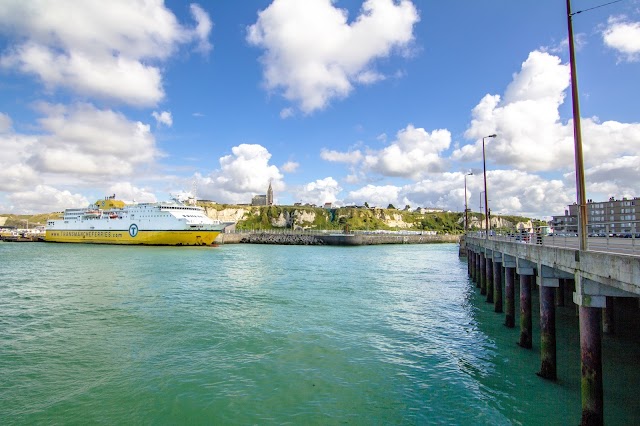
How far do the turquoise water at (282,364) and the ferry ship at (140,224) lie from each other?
68.3m

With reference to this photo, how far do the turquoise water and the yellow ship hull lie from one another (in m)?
68.5

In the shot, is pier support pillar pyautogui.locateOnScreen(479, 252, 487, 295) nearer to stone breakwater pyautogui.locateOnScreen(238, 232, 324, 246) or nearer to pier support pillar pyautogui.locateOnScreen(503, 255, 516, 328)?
pier support pillar pyautogui.locateOnScreen(503, 255, 516, 328)

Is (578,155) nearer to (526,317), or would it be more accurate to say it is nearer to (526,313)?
(526,313)

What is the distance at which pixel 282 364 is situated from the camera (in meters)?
14.7

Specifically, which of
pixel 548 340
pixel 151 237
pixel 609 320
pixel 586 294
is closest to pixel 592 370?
pixel 586 294

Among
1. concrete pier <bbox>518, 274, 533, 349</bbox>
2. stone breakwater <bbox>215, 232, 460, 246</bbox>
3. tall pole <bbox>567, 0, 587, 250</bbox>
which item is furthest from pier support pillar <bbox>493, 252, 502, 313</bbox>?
stone breakwater <bbox>215, 232, 460, 246</bbox>

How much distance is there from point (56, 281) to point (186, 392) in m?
31.5

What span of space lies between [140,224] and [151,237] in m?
4.76

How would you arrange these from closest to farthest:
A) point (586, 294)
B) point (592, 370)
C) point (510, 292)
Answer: point (592, 370) < point (586, 294) < point (510, 292)

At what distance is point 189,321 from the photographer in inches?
832

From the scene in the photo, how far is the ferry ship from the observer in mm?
95000

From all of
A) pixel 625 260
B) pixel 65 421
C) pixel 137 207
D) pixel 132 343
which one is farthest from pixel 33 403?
pixel 137 207

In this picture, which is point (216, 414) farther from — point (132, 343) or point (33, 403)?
point (132, 343)

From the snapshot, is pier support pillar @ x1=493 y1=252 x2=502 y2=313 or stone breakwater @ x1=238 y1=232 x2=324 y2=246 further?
stone breakwater @ x1=238 y1=232 x2=324 y2=246
